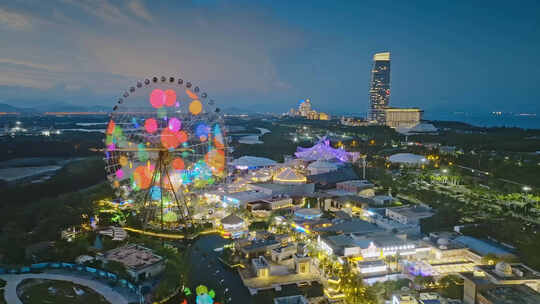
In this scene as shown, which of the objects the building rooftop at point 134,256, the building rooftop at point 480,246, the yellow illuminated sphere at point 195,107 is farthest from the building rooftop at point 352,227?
the yellow illuminated sphere at point 195,107

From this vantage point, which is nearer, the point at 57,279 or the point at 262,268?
the point at 57,279

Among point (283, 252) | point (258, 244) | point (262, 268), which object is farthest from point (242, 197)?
point (262, 268)

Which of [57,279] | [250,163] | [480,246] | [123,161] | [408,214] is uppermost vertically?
[123,161]

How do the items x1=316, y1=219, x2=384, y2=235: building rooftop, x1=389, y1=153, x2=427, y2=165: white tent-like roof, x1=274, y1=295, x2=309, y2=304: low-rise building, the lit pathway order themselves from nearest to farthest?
the lit pathway
x1=274, y1=295, x2=309, y2=304: low-rise building
x1=316, y1=219, x2=384, y2=235: building rooftop
x1=389, y1=153, x2=427, y2=165: white tent-like roof

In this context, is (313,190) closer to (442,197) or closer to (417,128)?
(442,197)

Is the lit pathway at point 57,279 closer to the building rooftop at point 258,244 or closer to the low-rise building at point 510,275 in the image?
the building rooftop at point 258,244

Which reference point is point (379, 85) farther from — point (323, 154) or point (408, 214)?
point (408, 214)

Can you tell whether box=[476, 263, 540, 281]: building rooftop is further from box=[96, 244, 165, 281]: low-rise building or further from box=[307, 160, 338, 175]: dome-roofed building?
box=[307, 160, 338, 175]: dome-roofed building

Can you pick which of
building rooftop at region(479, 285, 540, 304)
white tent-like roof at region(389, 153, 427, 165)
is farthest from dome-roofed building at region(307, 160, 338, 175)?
building rooftop at region(479, 285, 540, 304)

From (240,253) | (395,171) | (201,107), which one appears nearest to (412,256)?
(240,253)
